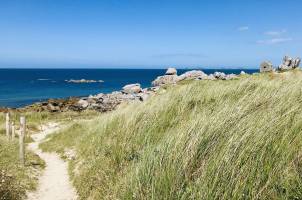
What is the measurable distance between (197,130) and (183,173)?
0.98 metres

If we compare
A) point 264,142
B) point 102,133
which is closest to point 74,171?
point 102,133

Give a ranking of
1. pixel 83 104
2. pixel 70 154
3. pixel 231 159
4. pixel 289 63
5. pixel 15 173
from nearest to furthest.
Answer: pixel 231 159 → pixel 15 173 → pixel 70 154 → pixel 289 63 → pixel 83 104

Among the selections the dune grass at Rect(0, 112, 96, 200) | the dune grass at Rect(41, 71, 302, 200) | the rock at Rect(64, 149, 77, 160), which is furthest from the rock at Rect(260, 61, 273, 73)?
the dune grass at Rect(41, 71, 302, 200)

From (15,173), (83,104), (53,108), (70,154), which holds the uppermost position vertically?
(15,173)

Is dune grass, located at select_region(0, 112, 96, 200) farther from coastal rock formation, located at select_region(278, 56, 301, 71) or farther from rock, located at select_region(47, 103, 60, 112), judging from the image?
coastal rock formation, located at select_region(278, 56, 301, 71)

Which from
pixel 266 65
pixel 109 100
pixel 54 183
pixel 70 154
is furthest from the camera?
pixel 109 100

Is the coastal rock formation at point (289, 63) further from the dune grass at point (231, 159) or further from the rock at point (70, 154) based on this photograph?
the dune grass at point (231, 159)

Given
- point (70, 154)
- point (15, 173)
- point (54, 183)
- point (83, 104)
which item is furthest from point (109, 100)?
point (15, 173)

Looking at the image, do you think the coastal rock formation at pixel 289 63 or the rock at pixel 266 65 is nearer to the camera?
the coastal rock formation at pixel 289 63

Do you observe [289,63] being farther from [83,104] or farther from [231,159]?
[231,159]

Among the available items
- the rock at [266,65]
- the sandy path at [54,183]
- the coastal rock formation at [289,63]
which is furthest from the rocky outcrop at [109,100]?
the sandy path at [54,183]

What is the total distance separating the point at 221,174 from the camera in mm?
5215

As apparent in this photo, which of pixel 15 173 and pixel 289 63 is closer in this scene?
pixel 15 173

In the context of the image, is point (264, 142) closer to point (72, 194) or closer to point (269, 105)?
point (269, 105)
